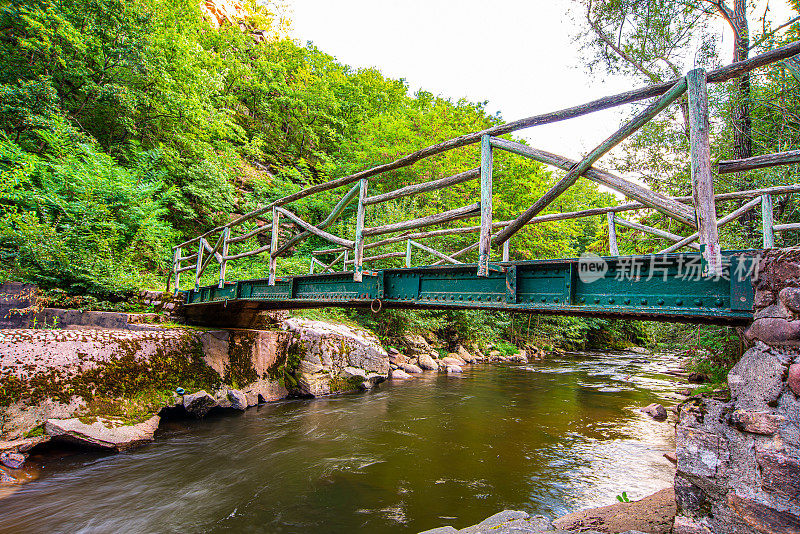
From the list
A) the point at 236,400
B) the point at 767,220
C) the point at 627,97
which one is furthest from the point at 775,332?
the point at 236,400

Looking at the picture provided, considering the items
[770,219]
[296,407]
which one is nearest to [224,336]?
[296,407]

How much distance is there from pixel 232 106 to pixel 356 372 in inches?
811

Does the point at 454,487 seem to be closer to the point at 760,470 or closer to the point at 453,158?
the point at 760,470

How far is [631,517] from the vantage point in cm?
350

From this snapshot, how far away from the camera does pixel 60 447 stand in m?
5.57

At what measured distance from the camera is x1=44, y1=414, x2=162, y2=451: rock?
5.46 m

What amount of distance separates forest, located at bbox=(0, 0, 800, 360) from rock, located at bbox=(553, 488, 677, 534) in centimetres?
399

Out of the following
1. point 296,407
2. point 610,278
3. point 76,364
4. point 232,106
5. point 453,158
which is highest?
point 232,106

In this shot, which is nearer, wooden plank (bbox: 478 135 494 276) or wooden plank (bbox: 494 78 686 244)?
wooden plank (bbox: 494 78 686 244)

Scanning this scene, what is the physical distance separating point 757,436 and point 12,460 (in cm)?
808

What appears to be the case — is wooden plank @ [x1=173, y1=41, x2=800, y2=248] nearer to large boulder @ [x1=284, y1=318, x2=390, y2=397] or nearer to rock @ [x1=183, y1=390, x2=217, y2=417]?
rock @ [x1=183, y1=390, x2=217, y2=417]

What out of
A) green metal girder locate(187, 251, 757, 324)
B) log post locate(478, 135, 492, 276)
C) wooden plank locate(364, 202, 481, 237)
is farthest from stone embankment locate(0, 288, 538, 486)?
log post locate(478, 135, 492, 276)

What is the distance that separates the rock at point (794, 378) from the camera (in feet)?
7.38

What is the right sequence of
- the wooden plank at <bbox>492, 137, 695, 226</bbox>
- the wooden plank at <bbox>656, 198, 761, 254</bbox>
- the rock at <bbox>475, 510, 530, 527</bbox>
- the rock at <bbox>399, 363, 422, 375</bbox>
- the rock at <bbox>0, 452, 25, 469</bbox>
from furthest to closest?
the rock at <bbox>399, 363, 422, 375</bbox> → the rock at <bbox>0, 452, 25, 469</bbox> → the wooden plank at <bbox>656, 198, 761, 254</bbox> → the rock at <bbox>475, 510, 530, 527</bbox> → the wooden plank at <bbox>492, 137, 695, 226</bbox>
